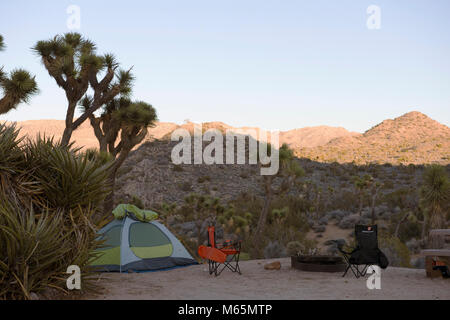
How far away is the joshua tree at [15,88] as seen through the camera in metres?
12.9

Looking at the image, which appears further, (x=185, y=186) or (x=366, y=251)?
(x=185, y=186)

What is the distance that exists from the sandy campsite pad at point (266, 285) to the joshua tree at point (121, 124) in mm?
7030

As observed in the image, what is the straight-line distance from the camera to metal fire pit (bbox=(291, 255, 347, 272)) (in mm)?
8898

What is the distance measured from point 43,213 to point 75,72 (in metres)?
9.24

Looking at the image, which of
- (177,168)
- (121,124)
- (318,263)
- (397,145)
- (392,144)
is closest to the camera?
(318,263)

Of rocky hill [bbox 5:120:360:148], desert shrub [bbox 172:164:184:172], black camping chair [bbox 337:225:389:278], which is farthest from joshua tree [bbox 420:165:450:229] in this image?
rocky hill [bbox 5:120:360:148]

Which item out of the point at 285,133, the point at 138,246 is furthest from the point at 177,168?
the point at 285,133

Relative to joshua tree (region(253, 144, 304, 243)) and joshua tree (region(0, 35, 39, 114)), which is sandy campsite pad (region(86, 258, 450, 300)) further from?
joshua tree (region(0, 35, 39, 114))

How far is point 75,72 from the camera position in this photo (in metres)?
14.2

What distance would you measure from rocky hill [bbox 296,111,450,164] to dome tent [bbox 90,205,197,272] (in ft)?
110

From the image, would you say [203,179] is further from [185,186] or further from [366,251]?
[366,251]

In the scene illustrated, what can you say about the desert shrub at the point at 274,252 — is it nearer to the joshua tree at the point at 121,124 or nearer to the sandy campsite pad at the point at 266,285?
the sandy campsite pad at the point at 266,285

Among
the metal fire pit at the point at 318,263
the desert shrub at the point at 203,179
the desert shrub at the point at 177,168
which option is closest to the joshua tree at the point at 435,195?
the metal fire pit at the point at 318,263
